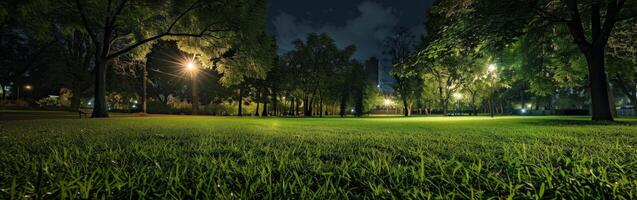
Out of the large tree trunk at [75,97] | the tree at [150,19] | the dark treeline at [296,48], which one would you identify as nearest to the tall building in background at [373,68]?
the dark treeline at [296,48]

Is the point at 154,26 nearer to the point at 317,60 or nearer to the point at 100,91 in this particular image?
the point at 100,91

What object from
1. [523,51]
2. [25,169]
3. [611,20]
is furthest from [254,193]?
[523,51]

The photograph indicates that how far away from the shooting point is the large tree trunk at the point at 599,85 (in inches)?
541

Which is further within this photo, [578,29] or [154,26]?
[154,26]

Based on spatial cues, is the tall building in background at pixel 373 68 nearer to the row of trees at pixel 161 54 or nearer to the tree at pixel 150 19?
the row of trees at pixel 161 54

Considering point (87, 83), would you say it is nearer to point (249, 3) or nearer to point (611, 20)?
point (249, 3)

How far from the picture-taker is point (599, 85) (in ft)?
45.4

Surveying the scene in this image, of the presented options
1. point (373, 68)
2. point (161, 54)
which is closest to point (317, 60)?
point (161, 54)

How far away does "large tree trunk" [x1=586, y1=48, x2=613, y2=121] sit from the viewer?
45.1 ft

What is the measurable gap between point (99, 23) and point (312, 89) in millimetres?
28835

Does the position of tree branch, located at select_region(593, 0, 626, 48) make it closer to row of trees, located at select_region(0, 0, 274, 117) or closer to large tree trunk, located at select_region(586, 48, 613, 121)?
large tree trunk, located at select_region(586, 48, 613, 121)

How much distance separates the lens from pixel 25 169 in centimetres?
257

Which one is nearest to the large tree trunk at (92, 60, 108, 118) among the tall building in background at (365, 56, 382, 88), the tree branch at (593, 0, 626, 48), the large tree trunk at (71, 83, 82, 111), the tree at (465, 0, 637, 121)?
the large tree trunk at (71, 83, 82, 111)

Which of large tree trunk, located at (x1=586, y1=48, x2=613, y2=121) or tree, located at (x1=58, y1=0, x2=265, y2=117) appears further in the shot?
tree, located at (x1=58, y1=0, x2=265, y2=117)
